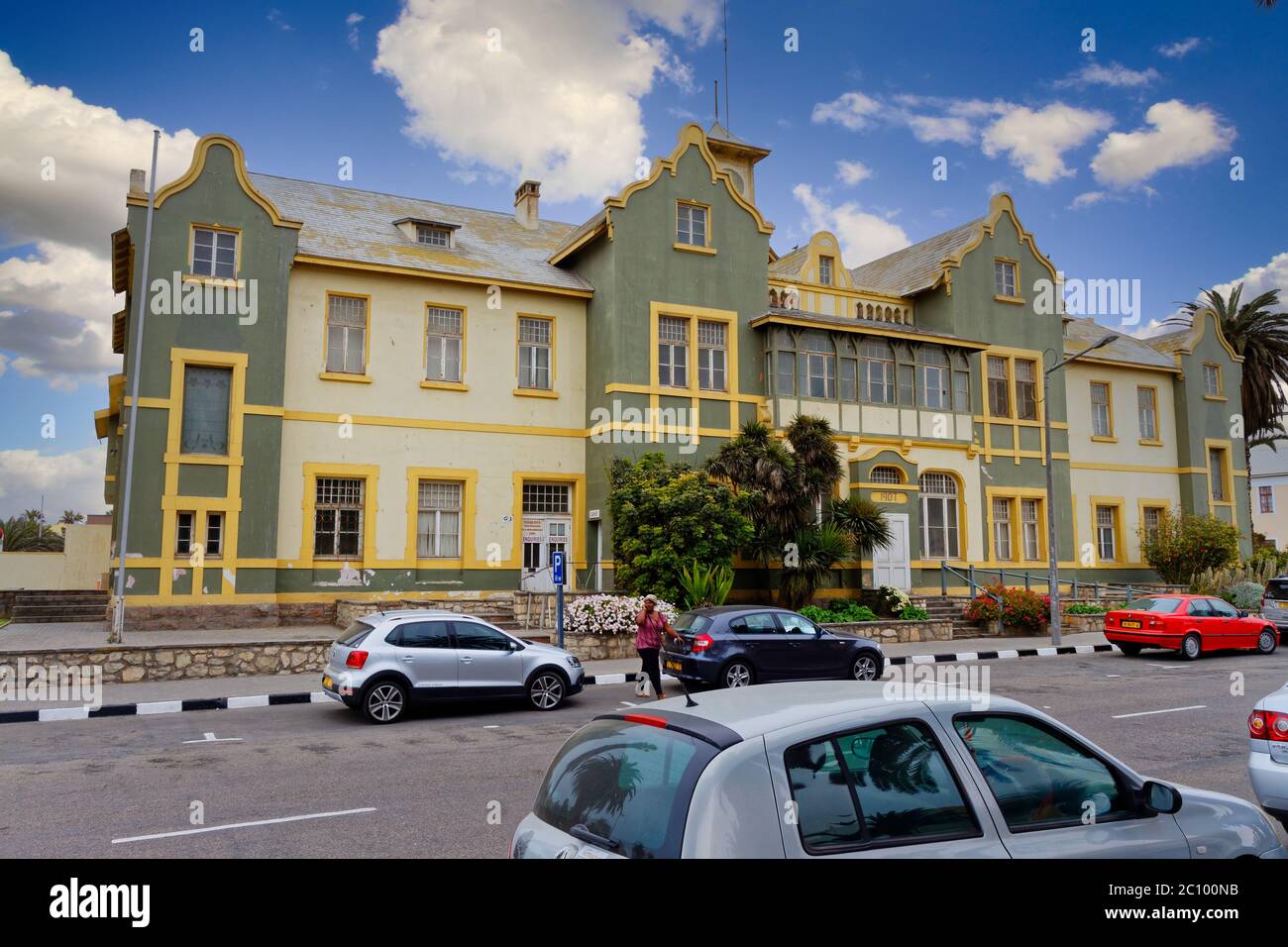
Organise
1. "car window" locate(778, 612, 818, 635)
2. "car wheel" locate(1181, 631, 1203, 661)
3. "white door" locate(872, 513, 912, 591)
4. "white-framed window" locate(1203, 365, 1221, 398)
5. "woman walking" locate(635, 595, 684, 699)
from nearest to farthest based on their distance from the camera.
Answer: "woman walking" locate(635, 595, 684, 699) → "car window" locate(778, 612, 818, 635) → "car wheel" locate(1181, 631, 1203, 661) → "white door" locate(872, 513, 912, 591) → "white-framed window" locate(1203, 365, 1221, 398)

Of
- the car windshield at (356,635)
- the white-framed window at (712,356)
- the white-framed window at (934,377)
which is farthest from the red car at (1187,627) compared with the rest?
the car windshield at (356,635)

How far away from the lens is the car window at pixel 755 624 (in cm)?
1585

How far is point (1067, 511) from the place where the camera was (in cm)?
3284

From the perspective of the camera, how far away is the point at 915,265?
33.7m

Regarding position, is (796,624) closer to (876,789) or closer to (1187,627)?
(1187,627)

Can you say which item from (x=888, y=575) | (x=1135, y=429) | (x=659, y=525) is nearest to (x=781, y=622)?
(x=659, y=525)

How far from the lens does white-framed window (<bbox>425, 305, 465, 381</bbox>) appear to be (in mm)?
25219

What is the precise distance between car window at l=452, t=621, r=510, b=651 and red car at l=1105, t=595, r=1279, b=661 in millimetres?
15566

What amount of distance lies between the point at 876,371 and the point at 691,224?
7283 mm

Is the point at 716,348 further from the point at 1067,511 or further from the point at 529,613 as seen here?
the point at 1067,511

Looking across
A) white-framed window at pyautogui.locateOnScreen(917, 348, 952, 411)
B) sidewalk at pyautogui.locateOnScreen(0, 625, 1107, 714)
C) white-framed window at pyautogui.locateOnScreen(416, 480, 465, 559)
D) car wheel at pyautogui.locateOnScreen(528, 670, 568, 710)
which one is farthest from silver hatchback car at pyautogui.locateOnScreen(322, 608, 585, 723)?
white-framed window at pyautogui.locateOnScreen(917, 348, 952, 411)

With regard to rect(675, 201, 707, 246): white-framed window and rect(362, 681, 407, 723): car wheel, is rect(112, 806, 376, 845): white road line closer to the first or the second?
rect(362, 681, 407, 723): car wheel

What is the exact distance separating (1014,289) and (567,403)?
56.0 feet

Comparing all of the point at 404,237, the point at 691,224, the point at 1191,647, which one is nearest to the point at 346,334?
the point at 404,237
